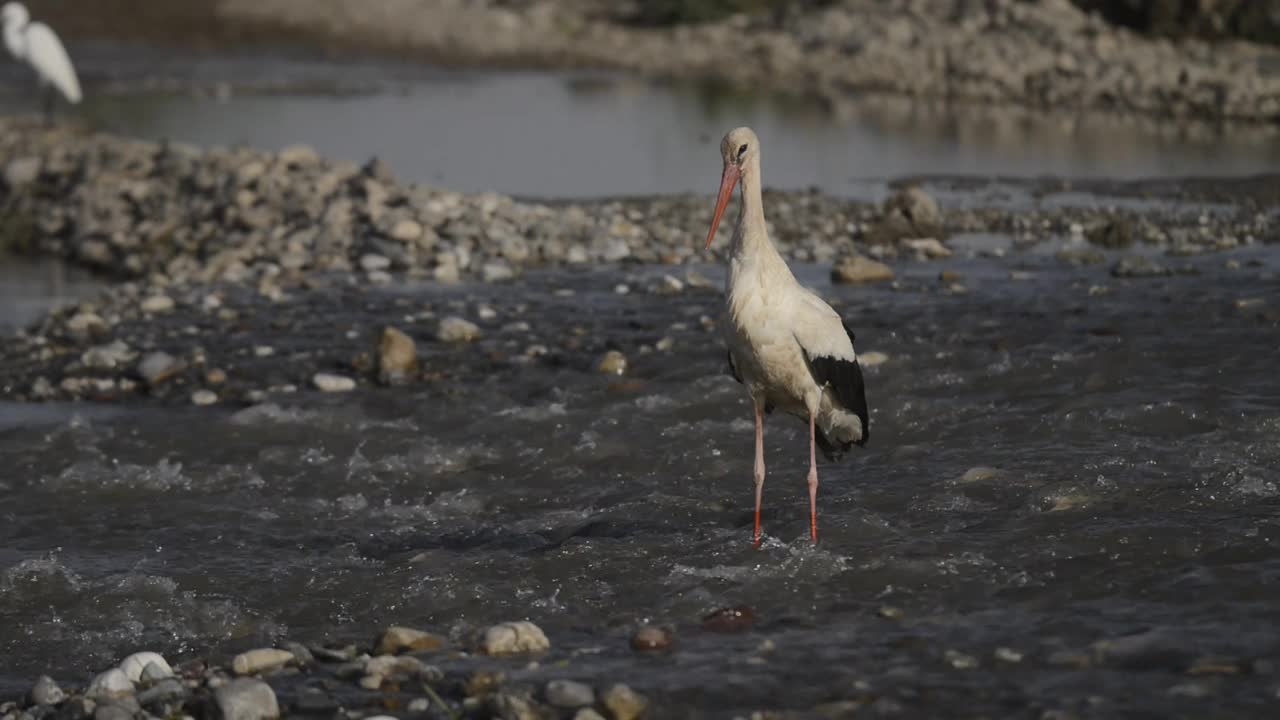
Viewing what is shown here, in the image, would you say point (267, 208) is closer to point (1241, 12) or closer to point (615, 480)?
point (615, 480)

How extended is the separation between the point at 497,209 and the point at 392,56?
916 inches

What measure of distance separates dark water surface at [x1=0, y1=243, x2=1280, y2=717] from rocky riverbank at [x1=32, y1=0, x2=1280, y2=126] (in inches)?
665

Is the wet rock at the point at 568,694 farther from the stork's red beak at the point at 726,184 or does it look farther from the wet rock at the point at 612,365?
the wet rock at the point at 612,365

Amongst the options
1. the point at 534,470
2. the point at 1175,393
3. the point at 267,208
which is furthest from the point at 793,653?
the point at 267,208

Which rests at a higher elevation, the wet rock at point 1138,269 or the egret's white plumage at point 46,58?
the egret's white plumage at point 46,58

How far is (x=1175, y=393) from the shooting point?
1067 centimetres

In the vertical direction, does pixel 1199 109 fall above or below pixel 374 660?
above

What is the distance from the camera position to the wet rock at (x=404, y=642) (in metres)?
6.99

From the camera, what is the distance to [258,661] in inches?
268

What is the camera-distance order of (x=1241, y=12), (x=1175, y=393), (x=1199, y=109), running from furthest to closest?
(x=1241, y=12) → (x=1199, y=109) → (x=1175, y=393)

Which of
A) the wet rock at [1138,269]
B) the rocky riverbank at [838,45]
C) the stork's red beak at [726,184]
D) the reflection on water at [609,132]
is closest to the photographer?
the stork's red beak at [726,184]

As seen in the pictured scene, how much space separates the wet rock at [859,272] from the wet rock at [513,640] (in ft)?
26.6

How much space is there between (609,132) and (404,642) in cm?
1974

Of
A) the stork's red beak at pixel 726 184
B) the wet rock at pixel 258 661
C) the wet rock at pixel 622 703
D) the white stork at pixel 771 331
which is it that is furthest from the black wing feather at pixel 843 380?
the wet rock at pixel 258 661
